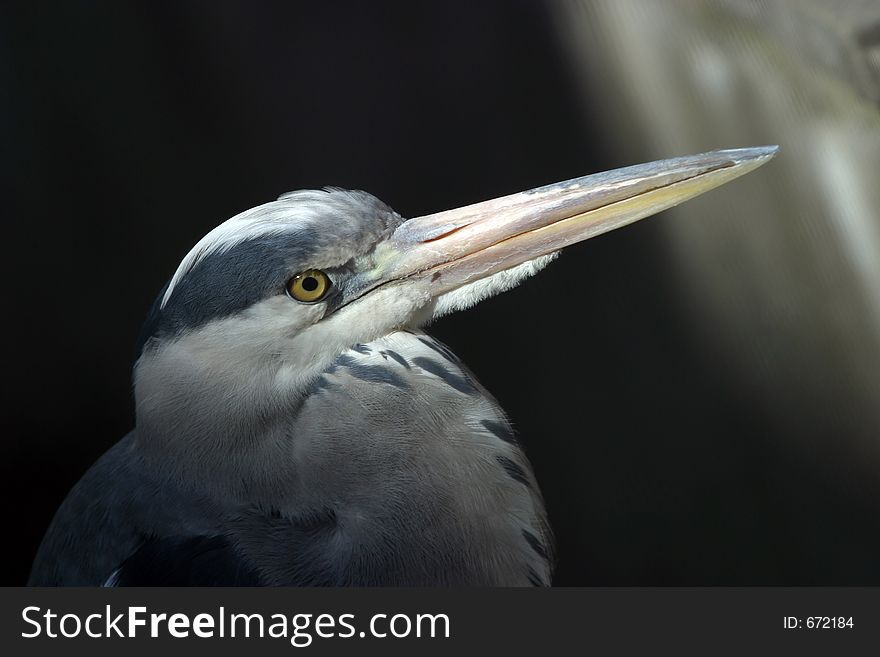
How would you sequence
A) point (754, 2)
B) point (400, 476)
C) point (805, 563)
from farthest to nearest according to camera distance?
point (805, 563) < point (754, 2) < point (400, 476)

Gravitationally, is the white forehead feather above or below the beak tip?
above

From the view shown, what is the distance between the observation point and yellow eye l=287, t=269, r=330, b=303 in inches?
26.4

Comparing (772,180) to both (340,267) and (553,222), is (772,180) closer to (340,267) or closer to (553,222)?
(553,222)

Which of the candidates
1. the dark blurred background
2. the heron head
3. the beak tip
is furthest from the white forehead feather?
the dark blurred background

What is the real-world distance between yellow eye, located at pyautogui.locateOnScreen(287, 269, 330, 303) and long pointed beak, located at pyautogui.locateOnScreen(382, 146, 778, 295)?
0.06 m

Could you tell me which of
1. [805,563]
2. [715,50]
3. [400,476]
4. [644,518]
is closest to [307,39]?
[715,50]

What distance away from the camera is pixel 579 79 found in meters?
1.18

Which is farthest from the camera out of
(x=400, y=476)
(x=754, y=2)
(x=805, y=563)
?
(x=805, y=563)

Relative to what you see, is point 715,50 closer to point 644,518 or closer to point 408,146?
point 408,146

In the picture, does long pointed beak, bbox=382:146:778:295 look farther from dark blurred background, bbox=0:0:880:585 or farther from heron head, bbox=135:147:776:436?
dark blurred background, bbox=0:0:880:585

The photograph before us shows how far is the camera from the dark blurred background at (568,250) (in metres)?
1.08

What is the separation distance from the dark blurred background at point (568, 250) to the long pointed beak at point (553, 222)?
388 millimetres

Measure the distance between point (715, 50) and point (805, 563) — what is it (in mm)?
710

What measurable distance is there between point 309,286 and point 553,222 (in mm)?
220
